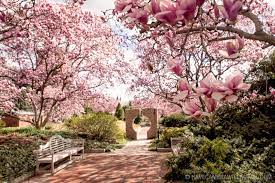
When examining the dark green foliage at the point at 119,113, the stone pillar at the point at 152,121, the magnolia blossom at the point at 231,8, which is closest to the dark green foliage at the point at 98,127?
the stone pillar at the point at 152,121

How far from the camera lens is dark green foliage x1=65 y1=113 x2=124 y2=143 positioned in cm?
1919

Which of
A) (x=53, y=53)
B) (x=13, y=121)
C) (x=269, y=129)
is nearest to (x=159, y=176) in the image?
(x=269, y=129)

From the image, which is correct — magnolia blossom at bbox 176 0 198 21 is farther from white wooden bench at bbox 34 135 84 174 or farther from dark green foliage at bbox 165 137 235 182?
white wooden bench at bbox 34 135 84 174

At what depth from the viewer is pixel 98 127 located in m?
19.5

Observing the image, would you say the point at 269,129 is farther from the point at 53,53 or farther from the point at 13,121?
the point at 13,121

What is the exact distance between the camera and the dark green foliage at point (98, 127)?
1919 cm

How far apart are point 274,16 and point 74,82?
9296mm

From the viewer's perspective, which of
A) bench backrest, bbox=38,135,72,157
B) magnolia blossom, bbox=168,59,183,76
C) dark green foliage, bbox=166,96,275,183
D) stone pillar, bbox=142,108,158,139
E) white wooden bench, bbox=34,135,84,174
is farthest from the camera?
stone pillar, bbox=142,108,158,139

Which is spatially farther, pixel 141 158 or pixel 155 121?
pixel 155 121

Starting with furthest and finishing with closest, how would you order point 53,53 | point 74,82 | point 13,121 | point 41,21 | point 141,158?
point 13,121, point 74,82, point 53,53, point 141,158, point 41,21

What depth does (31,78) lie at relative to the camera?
659 inches

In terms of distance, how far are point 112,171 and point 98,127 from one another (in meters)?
8.68

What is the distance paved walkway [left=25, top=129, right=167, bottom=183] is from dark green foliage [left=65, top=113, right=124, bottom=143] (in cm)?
505

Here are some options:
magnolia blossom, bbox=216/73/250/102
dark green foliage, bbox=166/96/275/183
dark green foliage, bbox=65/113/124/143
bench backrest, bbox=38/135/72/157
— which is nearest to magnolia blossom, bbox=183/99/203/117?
→ magnolia blossom, bbox=216/73/250/102
